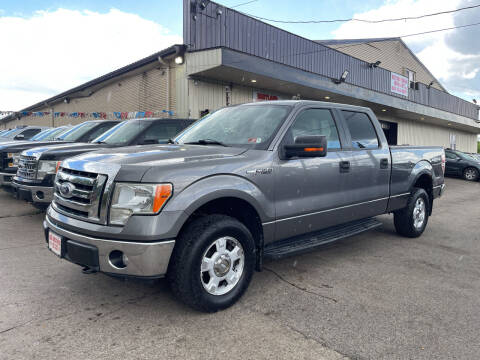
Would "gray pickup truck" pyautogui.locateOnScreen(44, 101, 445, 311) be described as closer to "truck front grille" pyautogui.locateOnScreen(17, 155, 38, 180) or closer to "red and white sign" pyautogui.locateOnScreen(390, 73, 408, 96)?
"truck front grille" pyautogui.locateOnScreen(17, 155, 38, 180)

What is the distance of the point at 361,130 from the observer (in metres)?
4.73

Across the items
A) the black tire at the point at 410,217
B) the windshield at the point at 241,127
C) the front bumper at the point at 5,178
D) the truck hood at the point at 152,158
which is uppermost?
the windshield at the point at 241,127

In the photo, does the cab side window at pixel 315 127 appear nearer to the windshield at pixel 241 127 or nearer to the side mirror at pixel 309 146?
the windshield at pixel 241 127

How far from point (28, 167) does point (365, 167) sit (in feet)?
16.6

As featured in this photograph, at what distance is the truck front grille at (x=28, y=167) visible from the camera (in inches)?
222

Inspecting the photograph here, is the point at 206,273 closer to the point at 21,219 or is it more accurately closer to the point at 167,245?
the point at 167,245

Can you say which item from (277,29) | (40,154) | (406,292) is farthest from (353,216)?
(277,29)

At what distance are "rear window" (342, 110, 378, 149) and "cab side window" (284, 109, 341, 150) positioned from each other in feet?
1.11

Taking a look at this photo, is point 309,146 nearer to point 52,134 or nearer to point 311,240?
point 311,240

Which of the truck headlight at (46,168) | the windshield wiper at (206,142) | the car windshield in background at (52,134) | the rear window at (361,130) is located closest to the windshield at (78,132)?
the car windshield in background at (52,134)

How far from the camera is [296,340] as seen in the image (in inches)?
104

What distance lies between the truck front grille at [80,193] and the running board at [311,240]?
160 cm

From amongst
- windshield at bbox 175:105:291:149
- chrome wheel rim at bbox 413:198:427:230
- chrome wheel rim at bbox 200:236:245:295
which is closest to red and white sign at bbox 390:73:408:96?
chrome wheel rim at bbox 413:198:427:230

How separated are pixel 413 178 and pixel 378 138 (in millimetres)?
1075
